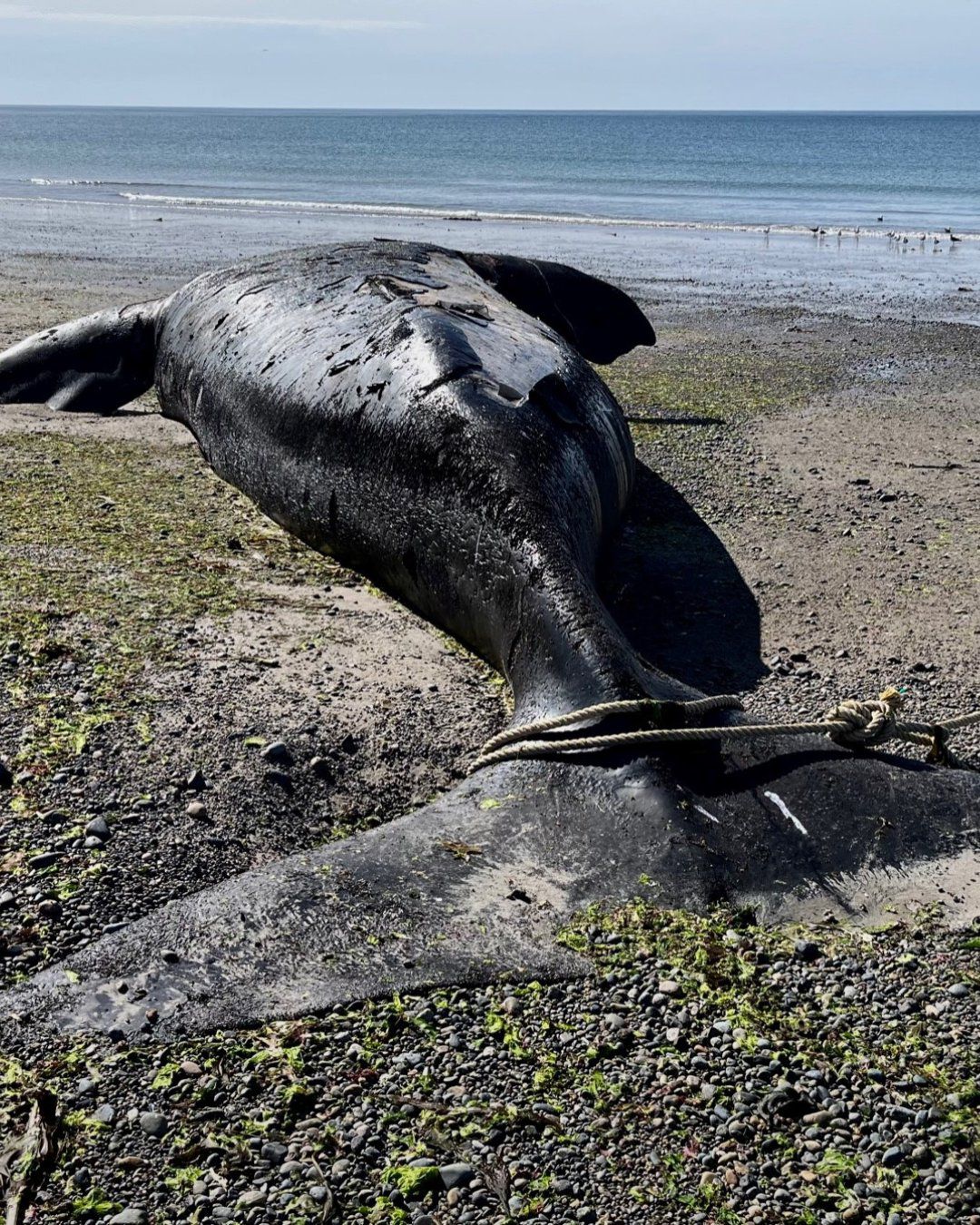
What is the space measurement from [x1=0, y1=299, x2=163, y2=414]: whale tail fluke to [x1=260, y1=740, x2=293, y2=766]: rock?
5847 mm

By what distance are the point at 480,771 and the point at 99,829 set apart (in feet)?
3.91

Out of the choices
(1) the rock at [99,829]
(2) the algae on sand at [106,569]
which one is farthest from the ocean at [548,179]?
(1) the rock at [99,829]

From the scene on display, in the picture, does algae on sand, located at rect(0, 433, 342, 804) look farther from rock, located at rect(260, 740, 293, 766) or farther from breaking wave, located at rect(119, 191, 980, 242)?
breaking wave, located at rect(119, 191, 980, 242)

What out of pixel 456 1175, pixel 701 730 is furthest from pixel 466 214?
pixel 456 1175

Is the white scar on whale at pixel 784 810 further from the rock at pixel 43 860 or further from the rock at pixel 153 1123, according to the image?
the rock at pixel 43 860

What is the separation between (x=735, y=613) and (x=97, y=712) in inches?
122

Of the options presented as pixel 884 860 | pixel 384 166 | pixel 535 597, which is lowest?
pixel 884 860

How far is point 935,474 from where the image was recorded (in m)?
8.83

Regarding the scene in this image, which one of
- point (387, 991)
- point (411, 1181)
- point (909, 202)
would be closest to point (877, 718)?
point (387, 991)

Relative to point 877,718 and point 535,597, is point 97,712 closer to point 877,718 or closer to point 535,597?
point 535,597

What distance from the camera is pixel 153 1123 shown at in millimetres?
2873

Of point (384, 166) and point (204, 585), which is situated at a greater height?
point (384, 166)

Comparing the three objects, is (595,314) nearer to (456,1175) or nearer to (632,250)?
(456,1175)

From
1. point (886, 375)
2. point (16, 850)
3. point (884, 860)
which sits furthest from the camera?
point (886, 375)
